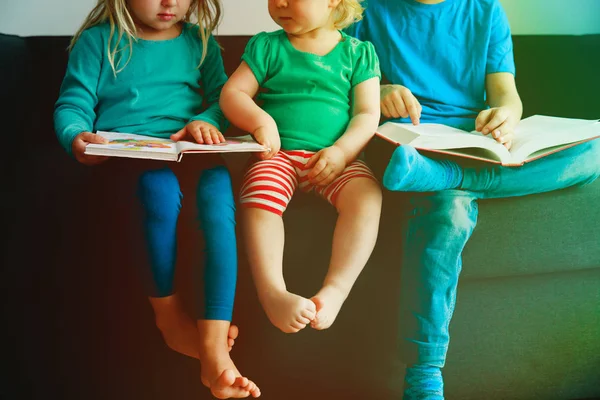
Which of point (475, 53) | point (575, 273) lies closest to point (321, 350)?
point (575, 273)

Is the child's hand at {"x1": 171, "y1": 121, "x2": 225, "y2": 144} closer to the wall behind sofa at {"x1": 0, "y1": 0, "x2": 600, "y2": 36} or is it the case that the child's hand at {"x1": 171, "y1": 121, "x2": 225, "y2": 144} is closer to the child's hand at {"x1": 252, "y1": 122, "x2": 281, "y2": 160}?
the child's hand at {"x1": 252, "y1": 122, "x2": 281, "y2": 160}

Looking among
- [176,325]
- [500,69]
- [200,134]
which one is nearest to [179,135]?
[200,134]

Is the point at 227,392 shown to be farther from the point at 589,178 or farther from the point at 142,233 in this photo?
the point at 589,178

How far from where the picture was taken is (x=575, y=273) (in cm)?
95

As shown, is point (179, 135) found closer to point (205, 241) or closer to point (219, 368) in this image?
point (205, 241)

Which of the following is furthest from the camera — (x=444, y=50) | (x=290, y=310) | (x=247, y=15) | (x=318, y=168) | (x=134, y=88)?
(x=247, y=15)

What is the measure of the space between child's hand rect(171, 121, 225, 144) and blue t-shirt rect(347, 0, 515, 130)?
35 cm

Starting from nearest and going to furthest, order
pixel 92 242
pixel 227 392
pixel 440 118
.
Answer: pixel 227 392 < pixel 92 242 < pixel 440 118

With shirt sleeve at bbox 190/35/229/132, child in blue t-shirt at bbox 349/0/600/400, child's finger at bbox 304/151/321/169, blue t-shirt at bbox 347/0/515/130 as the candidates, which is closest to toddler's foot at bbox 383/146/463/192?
child in blue t-shirt at bbox 349/0/600/400

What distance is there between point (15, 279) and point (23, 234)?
68mm

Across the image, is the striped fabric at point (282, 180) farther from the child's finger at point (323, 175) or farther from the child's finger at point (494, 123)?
the child's finger at point (494, 123)

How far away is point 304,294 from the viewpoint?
867 mm

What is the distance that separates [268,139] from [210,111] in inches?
6.0

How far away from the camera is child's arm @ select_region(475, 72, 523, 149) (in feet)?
2.87
